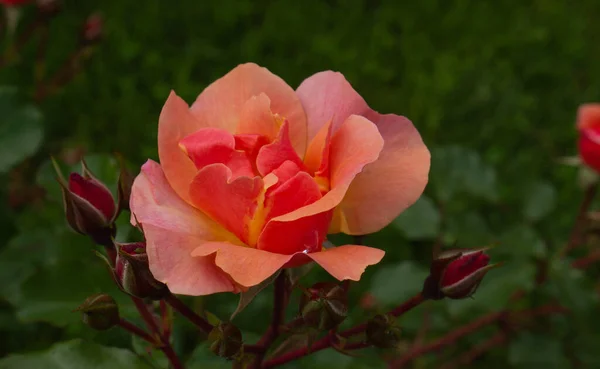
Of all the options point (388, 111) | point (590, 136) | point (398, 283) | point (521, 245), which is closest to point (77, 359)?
point (398, 283)

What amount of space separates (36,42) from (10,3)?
0.58 metres

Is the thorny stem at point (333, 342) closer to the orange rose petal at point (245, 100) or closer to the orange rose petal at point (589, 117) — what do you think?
the orange rose petal at point (245, 100)

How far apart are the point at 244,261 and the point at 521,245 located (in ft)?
2.57

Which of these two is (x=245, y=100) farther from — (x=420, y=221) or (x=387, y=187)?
(x=420, y=221)

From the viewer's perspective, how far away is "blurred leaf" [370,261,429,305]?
1.20 m

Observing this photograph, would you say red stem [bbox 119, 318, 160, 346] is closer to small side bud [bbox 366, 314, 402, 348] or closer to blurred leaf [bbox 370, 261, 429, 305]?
small side bud [bbox 366, 314, 402, 348]

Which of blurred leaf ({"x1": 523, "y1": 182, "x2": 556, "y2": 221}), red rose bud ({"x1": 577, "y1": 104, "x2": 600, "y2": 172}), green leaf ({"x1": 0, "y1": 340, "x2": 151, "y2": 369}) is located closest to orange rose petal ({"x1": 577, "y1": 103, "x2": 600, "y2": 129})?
red rose bud ({"x1": 577, "y1": 104, "x2": 600, "y2": 172})

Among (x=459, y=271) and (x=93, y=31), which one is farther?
(x=93, y=31)

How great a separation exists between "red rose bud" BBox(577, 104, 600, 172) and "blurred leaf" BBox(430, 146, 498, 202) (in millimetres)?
174

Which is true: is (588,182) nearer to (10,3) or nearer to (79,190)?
(79,190)

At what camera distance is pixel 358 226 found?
669 millimetres

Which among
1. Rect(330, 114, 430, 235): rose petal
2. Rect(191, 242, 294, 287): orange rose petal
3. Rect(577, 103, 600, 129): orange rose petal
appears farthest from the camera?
Rect(577, 103, 600, 129): orange rose petal

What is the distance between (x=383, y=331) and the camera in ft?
2.21

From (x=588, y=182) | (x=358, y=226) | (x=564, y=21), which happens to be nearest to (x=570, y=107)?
(x=564, y=21)
